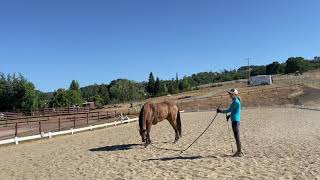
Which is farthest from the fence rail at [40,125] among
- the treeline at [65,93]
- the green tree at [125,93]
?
the green tree at [125,93]

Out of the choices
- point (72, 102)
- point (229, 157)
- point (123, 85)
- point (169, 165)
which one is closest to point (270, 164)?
point (229, 157)

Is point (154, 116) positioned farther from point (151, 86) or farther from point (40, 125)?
point (151, 86)

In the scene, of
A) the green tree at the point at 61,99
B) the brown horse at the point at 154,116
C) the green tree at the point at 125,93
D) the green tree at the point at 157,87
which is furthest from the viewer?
the green tree at the point at 157,87

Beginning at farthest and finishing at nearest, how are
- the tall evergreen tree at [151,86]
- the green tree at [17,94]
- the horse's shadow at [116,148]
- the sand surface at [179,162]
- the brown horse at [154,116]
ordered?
the tall evergreen tree at [151,86]
the green tree at [17,94]
the horse's shadow at [116,148]
the brown horse at [154,116]
the sand surface at [179,162]

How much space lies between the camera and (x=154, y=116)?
16641mm

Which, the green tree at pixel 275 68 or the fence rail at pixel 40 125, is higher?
the green tree at pixel 275 68

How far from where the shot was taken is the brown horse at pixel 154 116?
16031 millimetres

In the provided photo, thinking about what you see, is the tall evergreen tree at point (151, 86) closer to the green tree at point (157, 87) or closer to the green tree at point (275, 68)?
the green tree at point (157, 87)

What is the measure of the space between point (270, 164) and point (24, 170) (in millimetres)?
6933

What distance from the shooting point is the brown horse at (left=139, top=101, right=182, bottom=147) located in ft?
52.6

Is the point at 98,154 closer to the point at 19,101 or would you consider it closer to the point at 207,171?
the point at 207,171

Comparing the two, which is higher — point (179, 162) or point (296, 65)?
point (296, 65)

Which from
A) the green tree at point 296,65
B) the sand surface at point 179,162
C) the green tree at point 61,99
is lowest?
the sand surface at point 179,162

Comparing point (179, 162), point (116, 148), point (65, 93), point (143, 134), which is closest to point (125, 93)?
point (65, 93)
